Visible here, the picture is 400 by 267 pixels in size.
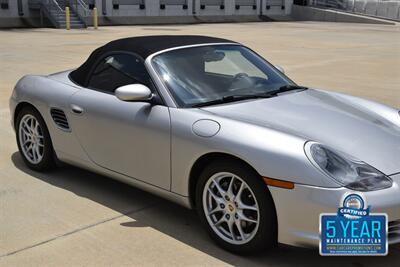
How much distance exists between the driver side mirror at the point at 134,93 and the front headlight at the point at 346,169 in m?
1.28

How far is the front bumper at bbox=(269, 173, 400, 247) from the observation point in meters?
2.87

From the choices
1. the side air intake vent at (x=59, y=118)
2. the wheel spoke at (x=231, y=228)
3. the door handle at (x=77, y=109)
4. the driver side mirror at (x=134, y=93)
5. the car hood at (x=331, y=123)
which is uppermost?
the driver side mirror at (x=134, y=93)

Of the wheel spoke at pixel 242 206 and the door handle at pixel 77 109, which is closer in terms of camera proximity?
the wheel spoke at pixel 242 206

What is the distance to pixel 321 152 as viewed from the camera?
3039 millimetres

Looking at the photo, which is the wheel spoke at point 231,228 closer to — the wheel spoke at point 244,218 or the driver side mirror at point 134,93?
the wheel spoke at point 244,218

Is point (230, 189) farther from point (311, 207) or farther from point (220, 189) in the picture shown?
point (311, 207)

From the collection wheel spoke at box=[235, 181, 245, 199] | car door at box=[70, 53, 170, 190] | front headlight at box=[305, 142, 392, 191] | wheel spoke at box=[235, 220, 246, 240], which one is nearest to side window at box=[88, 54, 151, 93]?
car door at box=[70, 53, 170, 190]

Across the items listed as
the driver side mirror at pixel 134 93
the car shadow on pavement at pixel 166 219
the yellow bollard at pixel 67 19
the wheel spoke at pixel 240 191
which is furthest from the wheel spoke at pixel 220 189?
the yellow bollard at pixel 67 19

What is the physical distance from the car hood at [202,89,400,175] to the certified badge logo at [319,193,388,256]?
321 mm

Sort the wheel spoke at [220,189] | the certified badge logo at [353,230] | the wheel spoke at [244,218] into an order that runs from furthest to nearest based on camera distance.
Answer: the wheel spoke at [220,189], the wheel spoke at [244,218], the certified badge logo at [353,230]

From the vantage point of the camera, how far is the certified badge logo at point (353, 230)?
287 cm

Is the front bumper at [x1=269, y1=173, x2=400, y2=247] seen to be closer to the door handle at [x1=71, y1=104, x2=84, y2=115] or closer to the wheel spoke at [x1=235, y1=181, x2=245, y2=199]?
the wheel spoke at [x1=235, y1=181, x2=245, y2=199]

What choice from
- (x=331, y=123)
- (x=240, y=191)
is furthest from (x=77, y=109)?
(x=331, y=123)

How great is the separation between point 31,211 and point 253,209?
1879mm
